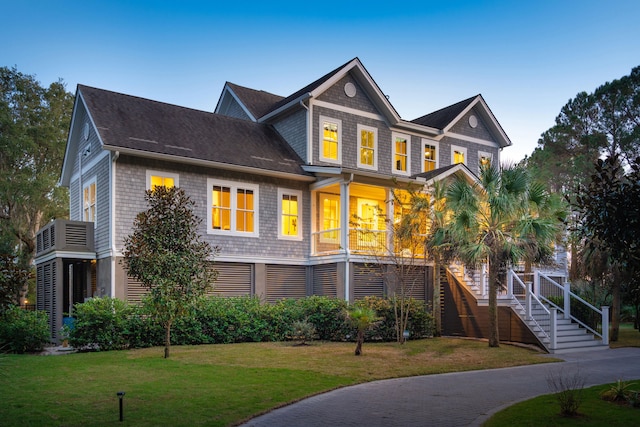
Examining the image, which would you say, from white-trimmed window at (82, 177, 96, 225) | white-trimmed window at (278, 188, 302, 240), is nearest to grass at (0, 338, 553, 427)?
white-trimmed window at (278, 188, 302, 240)

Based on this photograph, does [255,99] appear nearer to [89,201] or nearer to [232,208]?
[232,208]

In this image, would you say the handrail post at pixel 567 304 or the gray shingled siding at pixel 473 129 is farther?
the gray shingled siding at pixel 473 129

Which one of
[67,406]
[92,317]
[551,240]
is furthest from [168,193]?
[551,240]

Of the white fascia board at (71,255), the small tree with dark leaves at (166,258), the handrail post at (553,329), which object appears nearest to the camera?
the small tree with dark leaves at (166,258)

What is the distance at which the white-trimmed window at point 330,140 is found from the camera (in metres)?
24.0

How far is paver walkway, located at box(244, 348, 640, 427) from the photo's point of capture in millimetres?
8438

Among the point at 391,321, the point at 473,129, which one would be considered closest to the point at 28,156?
the point at 473,129

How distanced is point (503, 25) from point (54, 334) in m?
19.5

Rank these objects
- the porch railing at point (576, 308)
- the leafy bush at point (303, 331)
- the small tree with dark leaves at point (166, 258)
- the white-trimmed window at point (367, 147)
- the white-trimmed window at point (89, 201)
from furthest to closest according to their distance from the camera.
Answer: the white-trimmed window at point (367, 147)
the white-trimmed window at point (89, 201)
the porch railing at point (576, 308)
the leafy bush at point (303, 331)
the small tree with dark leaves at point (166, 258)

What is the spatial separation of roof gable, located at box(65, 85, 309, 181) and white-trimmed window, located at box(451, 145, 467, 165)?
8503 mm

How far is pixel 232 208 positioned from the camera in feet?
70.1

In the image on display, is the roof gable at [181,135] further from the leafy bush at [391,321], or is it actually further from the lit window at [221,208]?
the leafy bush at [391,321]

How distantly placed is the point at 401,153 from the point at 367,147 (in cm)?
194

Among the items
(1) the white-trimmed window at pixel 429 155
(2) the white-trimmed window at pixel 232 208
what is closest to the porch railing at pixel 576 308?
(1) the white-trimmed window at pixel 429 155
